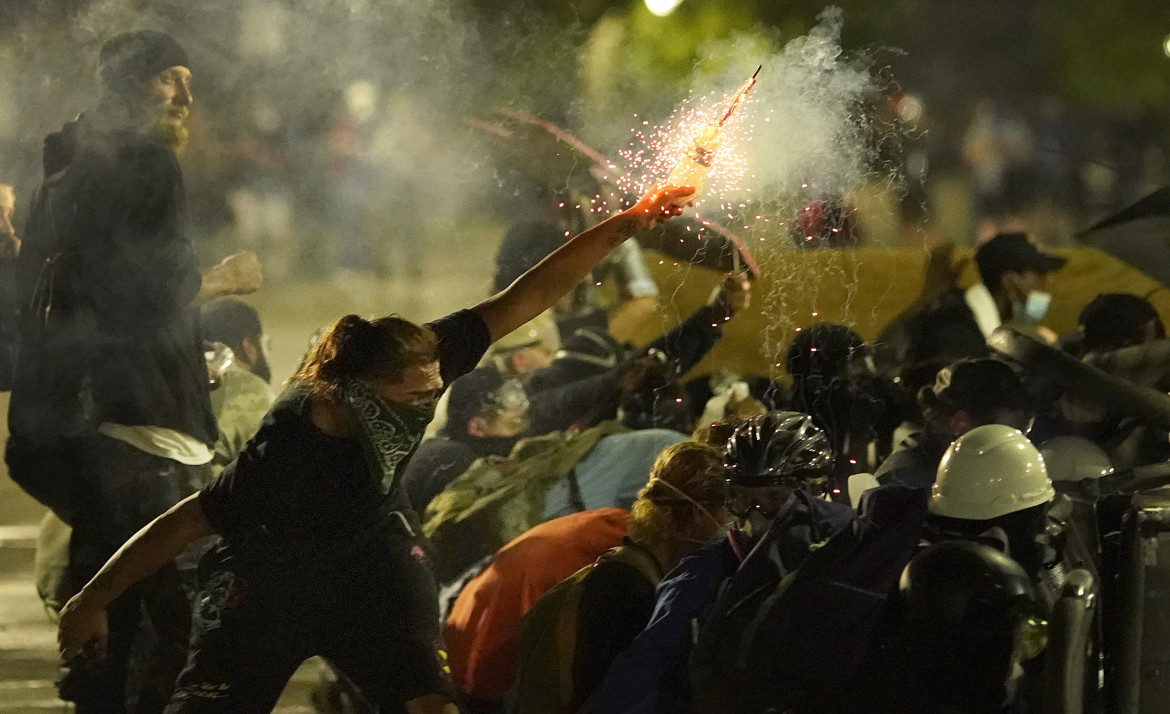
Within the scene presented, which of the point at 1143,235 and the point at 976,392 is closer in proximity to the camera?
the point at 976,392

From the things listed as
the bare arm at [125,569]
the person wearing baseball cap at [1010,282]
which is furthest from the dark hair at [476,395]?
the person wearing baseball cap at [1010,282]

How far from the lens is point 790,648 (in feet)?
8.39

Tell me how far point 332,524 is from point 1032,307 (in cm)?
207

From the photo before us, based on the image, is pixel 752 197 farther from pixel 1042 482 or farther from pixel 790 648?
pixel 790 648

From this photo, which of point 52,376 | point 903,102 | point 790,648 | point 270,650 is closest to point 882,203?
point 903,102

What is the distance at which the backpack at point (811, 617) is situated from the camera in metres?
2.55

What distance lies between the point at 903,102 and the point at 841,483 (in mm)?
1081

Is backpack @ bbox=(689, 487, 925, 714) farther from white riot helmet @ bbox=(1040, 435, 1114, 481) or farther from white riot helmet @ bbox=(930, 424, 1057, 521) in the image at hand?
white riot helmet @ bbox=(1040, 435, 1114, 481)

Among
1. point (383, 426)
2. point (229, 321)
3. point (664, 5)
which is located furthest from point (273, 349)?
point (664, 5)

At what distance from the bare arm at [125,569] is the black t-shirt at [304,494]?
2.0 inches

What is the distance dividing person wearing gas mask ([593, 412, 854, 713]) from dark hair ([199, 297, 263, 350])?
1602mm

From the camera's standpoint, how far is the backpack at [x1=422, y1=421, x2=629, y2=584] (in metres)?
3.62

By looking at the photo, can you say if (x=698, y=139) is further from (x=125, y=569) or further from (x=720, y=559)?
(x=125, y=569)

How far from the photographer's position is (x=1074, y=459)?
135 inches
